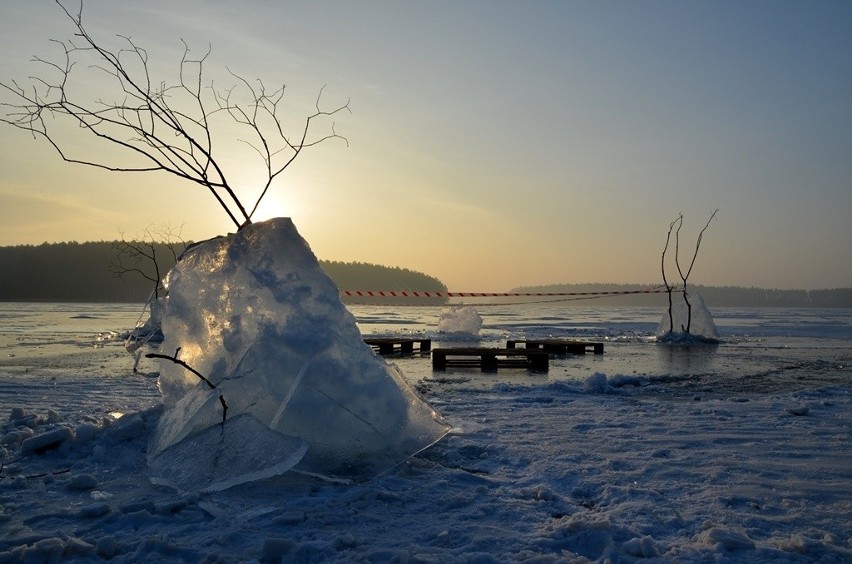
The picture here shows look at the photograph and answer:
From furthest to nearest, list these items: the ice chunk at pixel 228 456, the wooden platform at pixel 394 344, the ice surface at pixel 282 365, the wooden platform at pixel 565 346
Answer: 1. the wooden platform at pixel 565 346
2. the wooden platform at pixel 394 344
3. the ice surface at pixel 282 365
4. the ice chunk at pixel 228 456

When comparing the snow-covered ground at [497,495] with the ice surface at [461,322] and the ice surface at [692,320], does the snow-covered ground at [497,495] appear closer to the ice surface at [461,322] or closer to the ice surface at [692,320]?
the ice surface at [692,320]

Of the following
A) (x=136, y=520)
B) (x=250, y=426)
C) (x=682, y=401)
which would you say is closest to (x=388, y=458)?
(x=250, y=426)

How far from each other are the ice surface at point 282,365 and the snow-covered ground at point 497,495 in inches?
11.4

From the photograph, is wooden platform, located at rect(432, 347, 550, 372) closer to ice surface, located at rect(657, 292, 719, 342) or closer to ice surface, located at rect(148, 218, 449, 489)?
ice surface, located at rect(148, 218, 449, 489)

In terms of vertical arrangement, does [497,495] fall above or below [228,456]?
below

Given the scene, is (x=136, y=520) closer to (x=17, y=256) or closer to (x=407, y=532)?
(x=407, y=532)

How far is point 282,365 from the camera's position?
206 inches

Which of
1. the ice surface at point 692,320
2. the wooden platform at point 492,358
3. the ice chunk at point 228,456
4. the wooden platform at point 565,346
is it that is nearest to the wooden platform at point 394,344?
the wooden platform at point 565,346

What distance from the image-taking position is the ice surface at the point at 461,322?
82.9 ft

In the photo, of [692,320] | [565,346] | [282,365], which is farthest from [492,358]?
[692,320]

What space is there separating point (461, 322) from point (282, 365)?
66.8 ft

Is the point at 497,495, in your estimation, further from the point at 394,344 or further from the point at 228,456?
the point at 394,344

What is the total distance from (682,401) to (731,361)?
7.36 meters

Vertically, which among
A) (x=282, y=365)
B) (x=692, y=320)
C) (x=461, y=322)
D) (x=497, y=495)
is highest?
(x=282, y=365)
